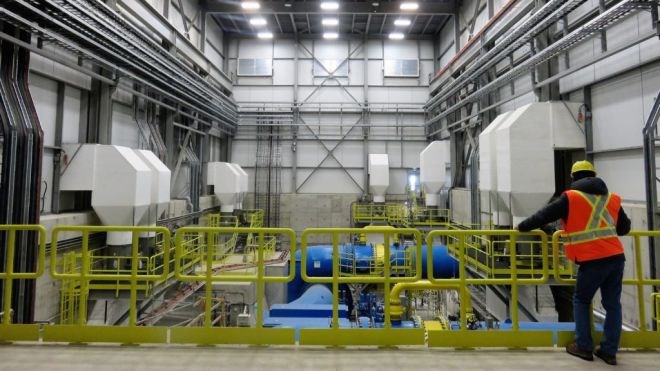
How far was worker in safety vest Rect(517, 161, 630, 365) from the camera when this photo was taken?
120 inches

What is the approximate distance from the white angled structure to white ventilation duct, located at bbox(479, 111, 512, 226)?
37 centimetres

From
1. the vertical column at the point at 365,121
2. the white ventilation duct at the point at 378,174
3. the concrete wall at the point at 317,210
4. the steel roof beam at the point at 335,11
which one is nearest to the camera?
the steel roof beam at the point at 335,11

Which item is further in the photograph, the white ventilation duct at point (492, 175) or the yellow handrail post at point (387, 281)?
the white ventilation duct at point (492, 175)

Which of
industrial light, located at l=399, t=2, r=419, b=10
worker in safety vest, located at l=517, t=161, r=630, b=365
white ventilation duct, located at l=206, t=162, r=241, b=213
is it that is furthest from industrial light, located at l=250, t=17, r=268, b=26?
worker in safety vest, located at l=517, t=161, r=630, b=365

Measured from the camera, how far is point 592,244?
305 cm

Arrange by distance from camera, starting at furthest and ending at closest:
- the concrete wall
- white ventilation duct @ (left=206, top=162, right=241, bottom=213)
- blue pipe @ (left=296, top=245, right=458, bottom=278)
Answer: the concrete wall
white ventilation duct @ (left=206, top=162, right=241, bottom=213)
blue pipe @ (left=296, top=245, right=458, bottom=278)

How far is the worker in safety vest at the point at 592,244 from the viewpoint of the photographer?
10.0 ft

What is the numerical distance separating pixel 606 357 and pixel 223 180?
553 inches

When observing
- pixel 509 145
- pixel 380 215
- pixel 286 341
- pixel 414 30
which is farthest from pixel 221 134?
pixel 286 341

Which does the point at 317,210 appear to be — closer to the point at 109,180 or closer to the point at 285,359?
the point at 109,180

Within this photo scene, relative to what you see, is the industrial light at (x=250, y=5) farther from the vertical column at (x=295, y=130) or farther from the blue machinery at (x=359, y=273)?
the blue machinery at (x=359, y=273)

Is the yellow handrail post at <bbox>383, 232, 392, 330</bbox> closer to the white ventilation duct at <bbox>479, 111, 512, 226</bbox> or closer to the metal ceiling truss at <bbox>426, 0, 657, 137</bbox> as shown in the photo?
the white ventilation duct at <bbox>479, 111, 512, 226</bbox>

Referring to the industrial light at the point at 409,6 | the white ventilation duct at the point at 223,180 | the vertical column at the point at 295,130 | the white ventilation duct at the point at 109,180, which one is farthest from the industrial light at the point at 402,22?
the white ventilation duct at the point at 109,180

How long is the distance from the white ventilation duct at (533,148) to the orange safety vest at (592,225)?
4.77m
